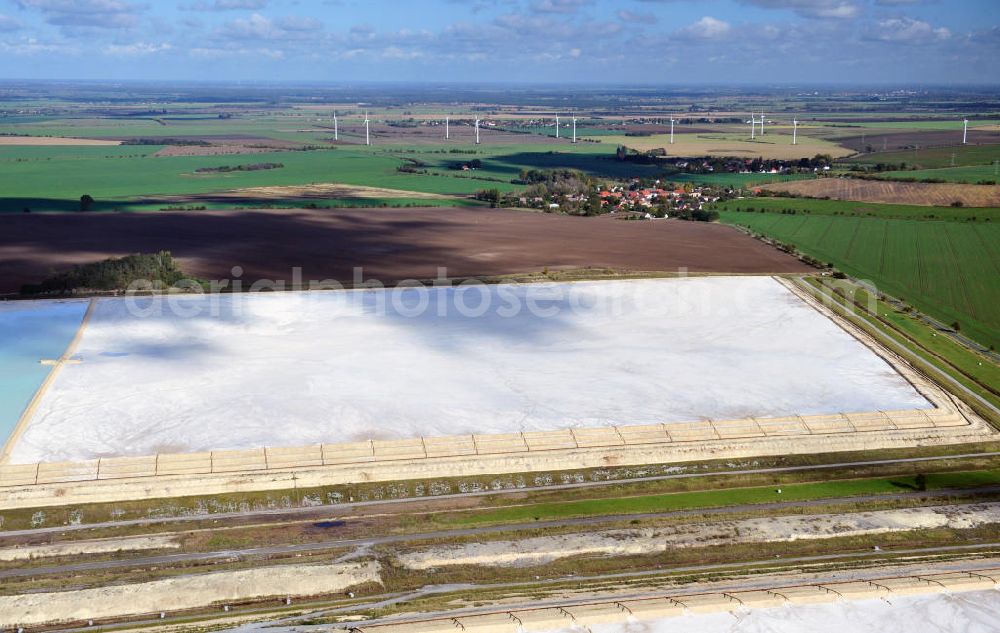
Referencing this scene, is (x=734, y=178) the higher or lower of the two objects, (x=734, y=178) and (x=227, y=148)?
the lower

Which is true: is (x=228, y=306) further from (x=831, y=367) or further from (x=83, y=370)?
(x=831, y=367)

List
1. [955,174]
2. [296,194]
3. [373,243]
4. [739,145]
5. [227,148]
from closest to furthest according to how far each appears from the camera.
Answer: [373,243] → [296,194] → [955,174] → [227,148] → [739,145]

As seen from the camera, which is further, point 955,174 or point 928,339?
point 955,174

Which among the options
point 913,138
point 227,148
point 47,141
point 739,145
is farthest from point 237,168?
point 913,138

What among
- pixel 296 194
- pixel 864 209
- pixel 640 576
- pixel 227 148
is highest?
Answer: pixel 227 148

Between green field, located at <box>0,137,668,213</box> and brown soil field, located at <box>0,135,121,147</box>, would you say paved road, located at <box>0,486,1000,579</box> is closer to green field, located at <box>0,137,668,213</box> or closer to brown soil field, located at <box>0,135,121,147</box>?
green field, located at <box>0,137,668,213</box>

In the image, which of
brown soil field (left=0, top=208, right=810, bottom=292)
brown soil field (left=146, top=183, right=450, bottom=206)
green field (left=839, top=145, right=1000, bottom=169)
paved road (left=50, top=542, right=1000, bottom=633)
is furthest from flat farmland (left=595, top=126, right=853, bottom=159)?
paved road (left=50, top=542, right=1000, bottom=633)

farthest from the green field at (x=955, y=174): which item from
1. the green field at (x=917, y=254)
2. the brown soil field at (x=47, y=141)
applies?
the brown soil field at (x=47, y=141)

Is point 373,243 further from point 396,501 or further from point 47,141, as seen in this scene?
point 47,141
